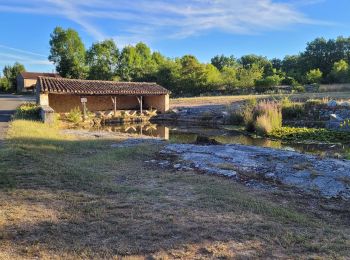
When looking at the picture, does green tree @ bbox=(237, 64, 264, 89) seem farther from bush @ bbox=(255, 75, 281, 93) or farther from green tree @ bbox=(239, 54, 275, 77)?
green tree @ bbox=(239, 54, 275, 77)

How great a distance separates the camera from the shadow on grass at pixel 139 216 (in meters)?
3.32

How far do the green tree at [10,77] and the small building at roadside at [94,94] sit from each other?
35980 mm

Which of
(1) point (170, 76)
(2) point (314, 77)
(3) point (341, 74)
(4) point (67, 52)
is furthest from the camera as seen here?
(4) point (67, 52)

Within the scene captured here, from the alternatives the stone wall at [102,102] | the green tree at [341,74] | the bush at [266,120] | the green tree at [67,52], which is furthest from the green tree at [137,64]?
the bush at [266,120]

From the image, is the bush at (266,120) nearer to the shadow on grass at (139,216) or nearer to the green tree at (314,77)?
the shadow on grass at (139,216)

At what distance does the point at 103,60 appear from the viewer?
52594 mm

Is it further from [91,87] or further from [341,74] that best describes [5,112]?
[341,74]

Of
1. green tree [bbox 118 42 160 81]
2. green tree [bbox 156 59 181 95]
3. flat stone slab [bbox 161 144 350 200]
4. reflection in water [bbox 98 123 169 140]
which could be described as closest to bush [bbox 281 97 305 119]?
reflection in water [bbox 98 123 169 140]

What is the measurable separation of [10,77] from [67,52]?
10807 mm

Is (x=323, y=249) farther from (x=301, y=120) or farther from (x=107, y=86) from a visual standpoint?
(x=107, y=86)

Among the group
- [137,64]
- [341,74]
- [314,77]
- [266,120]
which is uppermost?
[137,64]

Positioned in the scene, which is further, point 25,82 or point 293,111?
point 25,82

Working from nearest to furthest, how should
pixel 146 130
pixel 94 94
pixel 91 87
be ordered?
pixel 146 130 < pixel 94 94 < pixel 91 87

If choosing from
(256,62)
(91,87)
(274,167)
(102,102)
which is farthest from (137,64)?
(274,167)
